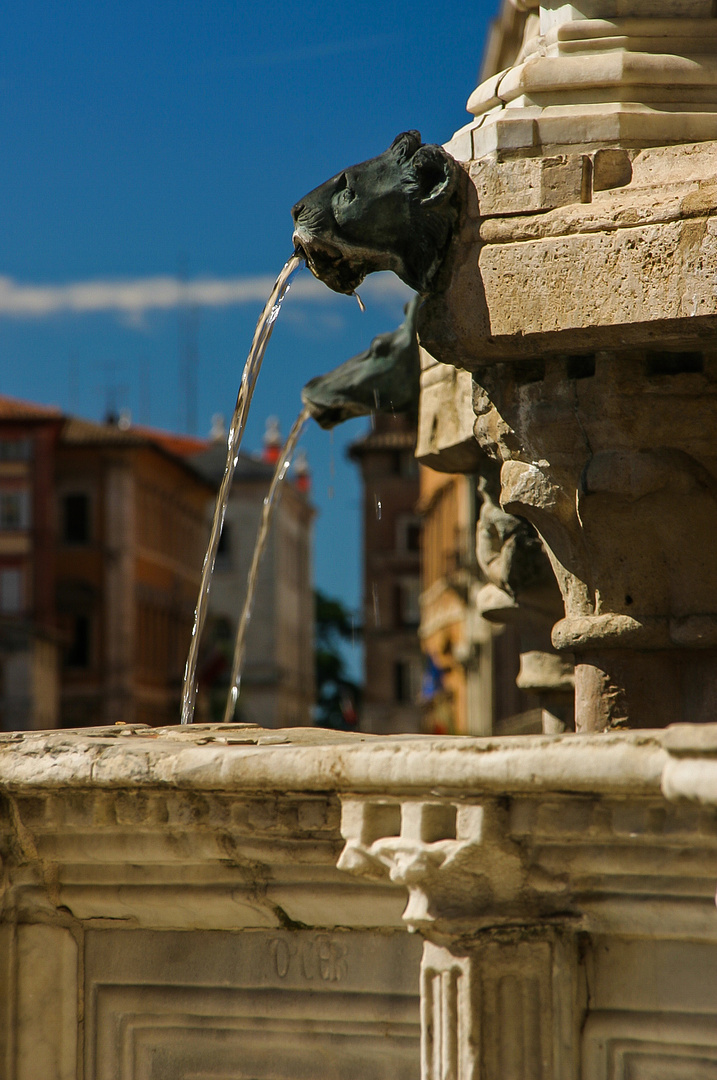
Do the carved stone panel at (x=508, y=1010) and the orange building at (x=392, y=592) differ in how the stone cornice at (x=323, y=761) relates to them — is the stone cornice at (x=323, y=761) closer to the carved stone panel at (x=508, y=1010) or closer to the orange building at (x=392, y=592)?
the carved stone panel at (x=508, y=1010)

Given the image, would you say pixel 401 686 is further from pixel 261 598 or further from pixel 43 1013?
pixel 43 1013

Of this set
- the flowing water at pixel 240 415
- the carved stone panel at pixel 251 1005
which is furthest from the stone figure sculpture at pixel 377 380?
the carved stone panel at pixel 251 1005

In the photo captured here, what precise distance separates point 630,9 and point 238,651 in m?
3.12

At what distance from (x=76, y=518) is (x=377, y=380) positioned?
170 feet

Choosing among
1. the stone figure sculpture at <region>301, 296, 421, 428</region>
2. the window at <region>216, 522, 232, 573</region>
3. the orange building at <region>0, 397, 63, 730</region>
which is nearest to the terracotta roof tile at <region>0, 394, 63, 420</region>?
the orange building at <region>0, 397, 63, 730</region>

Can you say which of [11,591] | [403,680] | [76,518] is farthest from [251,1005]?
[403,680]

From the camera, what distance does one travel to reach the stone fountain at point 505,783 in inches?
149

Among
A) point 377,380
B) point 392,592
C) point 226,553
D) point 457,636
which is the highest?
point 226,553

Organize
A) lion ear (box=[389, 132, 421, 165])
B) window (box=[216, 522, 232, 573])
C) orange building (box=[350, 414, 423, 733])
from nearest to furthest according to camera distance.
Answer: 1. lion ear (box=[389, 132, 421, 165])
2. orange building (box=[350, 414, 423, 733])
3. window (box=[216, 522, 232, 573])

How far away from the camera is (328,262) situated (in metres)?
4.96

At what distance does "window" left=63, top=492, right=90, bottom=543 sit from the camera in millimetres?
57281

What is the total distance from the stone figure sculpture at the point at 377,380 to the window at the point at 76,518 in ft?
168

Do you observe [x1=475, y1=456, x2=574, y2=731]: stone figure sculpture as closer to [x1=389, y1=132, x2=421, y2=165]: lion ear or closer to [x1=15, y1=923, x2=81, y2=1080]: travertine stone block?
[x1=389, y1=132, x2=421, y2=165]: lion ear

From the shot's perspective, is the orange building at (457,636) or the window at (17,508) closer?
the orange building at (457,636)
